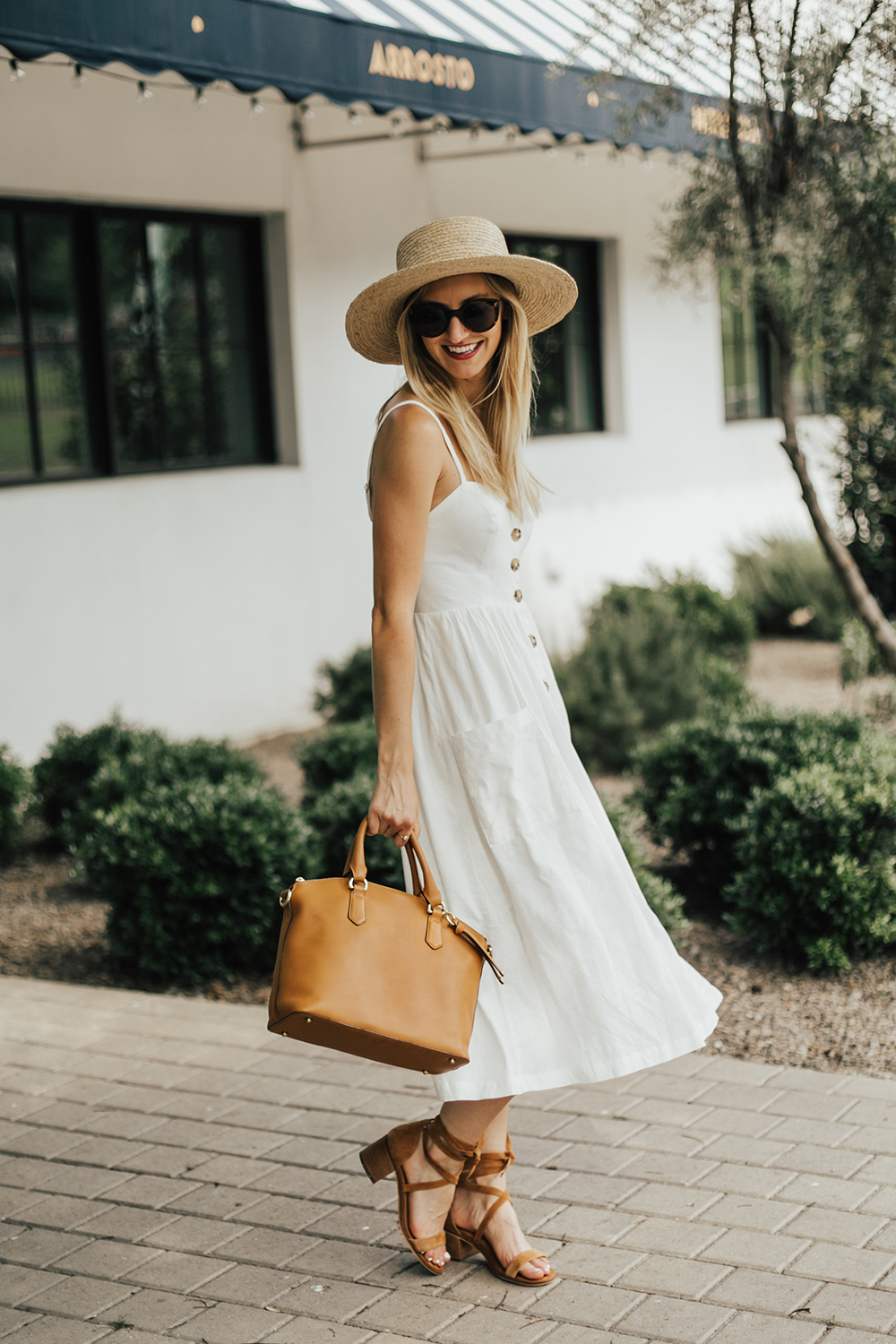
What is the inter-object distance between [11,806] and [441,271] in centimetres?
399

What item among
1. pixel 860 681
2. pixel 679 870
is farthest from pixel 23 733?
pixel 860 681

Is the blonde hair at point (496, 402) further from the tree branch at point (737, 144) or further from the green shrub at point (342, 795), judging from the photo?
the tree branch at point (737, 144)

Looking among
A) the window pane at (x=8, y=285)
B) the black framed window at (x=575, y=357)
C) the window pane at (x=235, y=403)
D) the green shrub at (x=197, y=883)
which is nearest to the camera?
the green shrub at (x=197, y=883)

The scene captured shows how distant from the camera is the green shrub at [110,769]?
17.9ft

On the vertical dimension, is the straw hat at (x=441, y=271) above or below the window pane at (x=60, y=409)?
below

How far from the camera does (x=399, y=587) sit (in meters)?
2.54

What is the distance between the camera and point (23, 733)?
698cm

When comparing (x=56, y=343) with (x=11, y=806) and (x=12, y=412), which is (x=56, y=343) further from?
Answer: (x=11, y=806)

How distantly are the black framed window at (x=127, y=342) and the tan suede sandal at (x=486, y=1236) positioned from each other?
5213 mm

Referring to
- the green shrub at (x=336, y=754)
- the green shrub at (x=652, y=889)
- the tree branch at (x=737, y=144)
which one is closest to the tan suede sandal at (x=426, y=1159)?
the green shrub at (x=652, y=889)

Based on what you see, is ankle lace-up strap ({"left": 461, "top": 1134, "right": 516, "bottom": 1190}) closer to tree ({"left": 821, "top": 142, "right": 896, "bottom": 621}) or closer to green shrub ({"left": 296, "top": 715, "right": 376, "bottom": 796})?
green shrub ({"left": 296, "top": 715, "right": 376, "bottom": 796})

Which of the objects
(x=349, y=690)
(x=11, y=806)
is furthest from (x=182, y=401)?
(x=11, y=806)

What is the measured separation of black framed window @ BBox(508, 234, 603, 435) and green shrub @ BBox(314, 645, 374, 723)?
3.53m

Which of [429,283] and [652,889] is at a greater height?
[429,283]
